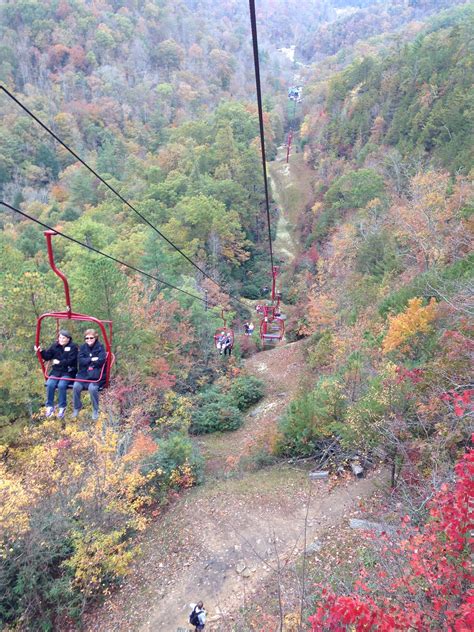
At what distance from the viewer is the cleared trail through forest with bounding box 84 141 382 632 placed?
11008mm

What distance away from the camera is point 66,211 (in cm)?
5178

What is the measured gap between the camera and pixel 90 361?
25.8ft

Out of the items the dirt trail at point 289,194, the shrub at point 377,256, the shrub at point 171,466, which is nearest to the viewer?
the shrub at point 171,466

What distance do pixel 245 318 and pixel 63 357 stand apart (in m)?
31.7

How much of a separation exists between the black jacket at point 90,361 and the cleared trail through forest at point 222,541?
5683 mm

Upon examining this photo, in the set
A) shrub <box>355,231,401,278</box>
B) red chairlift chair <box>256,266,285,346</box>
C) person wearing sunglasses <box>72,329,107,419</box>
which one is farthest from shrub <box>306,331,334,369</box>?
person wearing sunglasses <box>72,329,107,419</box>

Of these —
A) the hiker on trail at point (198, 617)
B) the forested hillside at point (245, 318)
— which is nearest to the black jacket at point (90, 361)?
the forested hillside at point (245, 318)

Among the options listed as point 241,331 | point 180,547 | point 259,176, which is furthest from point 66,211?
point 180,547

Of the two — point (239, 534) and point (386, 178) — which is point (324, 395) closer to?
point (239, 534)

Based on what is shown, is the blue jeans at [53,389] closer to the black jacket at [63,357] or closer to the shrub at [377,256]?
the black jacket at [63,357]

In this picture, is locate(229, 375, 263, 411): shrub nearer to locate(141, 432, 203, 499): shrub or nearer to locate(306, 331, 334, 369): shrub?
locate(306, 331, 334, 369): shrub

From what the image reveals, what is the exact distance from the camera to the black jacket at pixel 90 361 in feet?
25.6

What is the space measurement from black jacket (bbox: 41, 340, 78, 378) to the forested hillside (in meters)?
3.02

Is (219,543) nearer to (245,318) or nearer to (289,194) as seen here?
(245,318)
